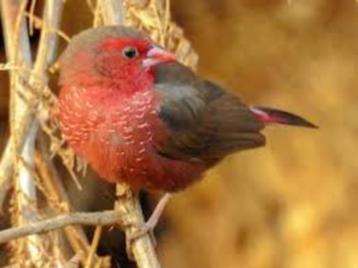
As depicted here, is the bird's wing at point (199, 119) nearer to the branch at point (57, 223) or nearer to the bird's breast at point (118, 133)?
the bird's breast at point (118, 133)

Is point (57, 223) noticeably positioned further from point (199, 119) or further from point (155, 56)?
point (199, 119)

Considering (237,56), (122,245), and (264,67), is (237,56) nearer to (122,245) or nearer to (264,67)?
(264,67)

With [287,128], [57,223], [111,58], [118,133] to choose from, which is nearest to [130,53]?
[111,58]

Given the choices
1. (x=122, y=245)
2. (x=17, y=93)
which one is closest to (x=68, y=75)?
(x=17, y=93)

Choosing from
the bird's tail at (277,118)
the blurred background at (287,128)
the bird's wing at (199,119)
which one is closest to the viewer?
the bird's wing at (199,119)

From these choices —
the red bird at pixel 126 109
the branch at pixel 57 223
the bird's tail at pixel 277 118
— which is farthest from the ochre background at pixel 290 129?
the branch at pixel 57 223

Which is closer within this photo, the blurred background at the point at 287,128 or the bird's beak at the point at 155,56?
the bird's beak at the point at 155,56

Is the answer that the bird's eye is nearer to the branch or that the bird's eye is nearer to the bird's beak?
the bird's beak
